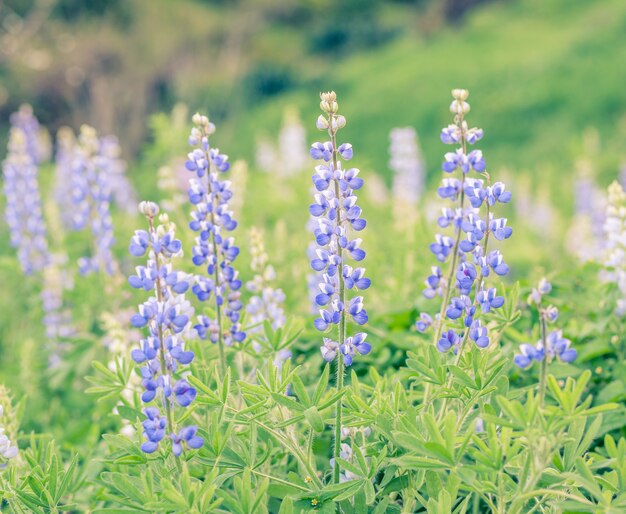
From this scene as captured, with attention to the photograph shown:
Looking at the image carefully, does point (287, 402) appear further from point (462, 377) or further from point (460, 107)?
point (460, 107)

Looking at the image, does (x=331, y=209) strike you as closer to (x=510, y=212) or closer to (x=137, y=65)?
(x=510, y=212)

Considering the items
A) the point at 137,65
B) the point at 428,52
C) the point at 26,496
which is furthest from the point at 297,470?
the point at 428,52

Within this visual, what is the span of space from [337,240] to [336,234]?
0.02 meters

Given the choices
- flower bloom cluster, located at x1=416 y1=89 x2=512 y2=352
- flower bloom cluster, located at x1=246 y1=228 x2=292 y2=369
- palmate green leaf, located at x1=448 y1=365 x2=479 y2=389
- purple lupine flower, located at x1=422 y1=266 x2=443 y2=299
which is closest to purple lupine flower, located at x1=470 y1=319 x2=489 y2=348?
flower bloom cluster, located at x1=416 y1=89 x2=512 y2=352

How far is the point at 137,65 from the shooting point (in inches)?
722

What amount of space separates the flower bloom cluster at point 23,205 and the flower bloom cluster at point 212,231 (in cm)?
301

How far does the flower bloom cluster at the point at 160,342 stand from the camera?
2.25 m

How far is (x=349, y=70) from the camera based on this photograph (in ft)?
72.8

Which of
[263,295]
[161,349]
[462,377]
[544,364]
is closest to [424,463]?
[462,377]

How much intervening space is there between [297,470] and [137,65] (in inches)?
665

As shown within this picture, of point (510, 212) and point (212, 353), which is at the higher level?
point (510, 212)

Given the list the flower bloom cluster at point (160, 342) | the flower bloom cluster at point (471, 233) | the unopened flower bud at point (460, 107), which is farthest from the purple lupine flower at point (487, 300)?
the flower bloom cluster at point (160, 342)

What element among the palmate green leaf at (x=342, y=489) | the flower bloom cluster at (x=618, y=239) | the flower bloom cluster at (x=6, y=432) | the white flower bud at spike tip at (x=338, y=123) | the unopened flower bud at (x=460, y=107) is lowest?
the palmate green leaf at (x=342, y=489)

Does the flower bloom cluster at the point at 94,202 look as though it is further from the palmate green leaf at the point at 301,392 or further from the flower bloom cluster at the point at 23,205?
the palmate green leaf at the point at 301,392
